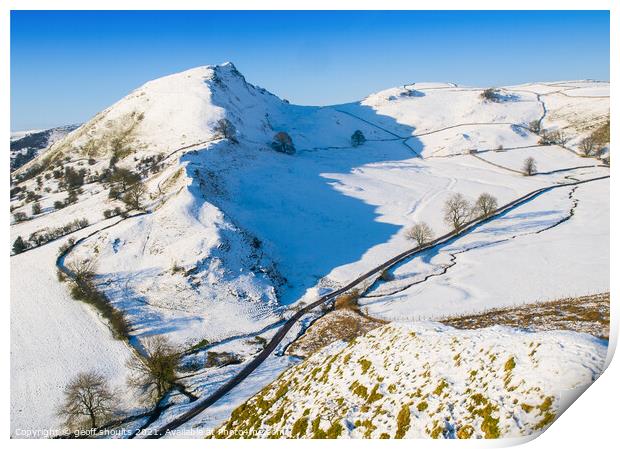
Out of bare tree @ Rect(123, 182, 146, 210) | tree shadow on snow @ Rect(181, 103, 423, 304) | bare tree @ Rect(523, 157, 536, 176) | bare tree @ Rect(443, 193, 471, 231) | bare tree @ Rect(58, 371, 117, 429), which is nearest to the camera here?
bare tree @ Rect(58, 371, 117, 429)

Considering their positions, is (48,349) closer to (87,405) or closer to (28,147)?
(87,405)

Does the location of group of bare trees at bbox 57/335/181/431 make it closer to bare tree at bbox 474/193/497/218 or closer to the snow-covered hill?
bare tree at bbox 474/193/497/218

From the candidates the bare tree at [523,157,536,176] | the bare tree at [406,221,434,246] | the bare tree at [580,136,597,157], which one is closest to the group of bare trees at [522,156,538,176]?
the bare tree at [523,157,536,176]

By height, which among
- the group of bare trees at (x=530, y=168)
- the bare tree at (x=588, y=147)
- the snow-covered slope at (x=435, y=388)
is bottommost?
the snow-covered slope at (x=435, y=388)

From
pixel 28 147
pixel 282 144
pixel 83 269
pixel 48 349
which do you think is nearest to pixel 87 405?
pixel 48 349

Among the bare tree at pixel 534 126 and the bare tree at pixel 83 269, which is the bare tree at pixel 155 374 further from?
the bare tree at pixel 534 126

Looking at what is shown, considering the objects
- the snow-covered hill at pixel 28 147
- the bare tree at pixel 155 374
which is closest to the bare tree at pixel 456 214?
the bare tree at pixel 155 374

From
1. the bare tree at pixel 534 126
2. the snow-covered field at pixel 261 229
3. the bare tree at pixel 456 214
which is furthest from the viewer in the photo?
the bare tree at pixel 534 126

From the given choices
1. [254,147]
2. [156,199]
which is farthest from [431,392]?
[254,147]
